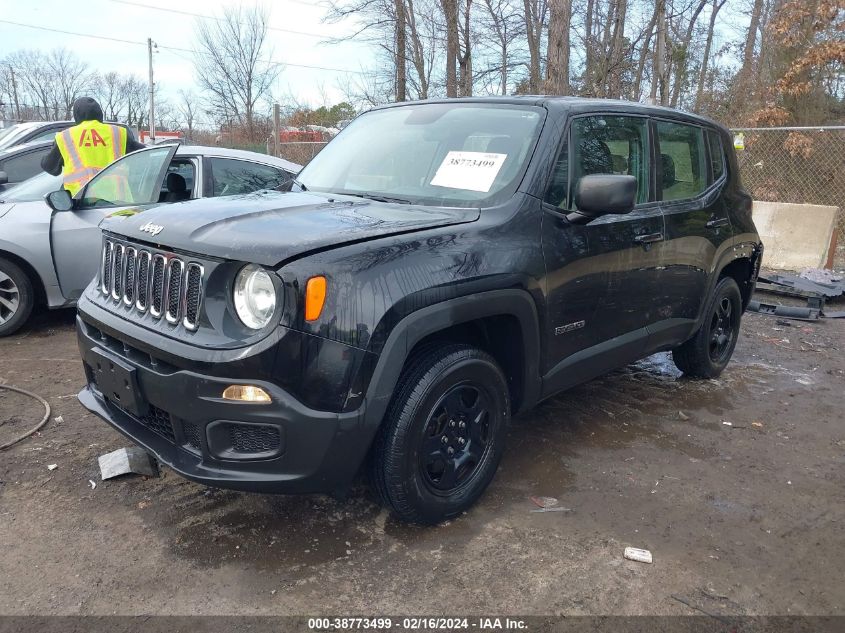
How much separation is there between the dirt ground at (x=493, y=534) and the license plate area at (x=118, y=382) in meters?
0.59

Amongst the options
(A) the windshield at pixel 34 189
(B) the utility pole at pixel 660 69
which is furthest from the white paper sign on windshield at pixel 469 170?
(B) the utility pole at pixel 660 69

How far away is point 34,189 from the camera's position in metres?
6.09

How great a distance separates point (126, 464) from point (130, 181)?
10.6ft

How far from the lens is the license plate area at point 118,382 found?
264 cm

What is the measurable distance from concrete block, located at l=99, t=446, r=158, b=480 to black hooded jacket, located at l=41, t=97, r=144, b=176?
12.7 feet

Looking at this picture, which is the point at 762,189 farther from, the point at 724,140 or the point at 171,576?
the point at 171,576

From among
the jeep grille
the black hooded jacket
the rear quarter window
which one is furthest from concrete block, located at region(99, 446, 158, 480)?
the rear quarter window

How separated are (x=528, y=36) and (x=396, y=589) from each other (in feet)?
51.9

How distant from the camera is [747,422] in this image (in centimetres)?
439

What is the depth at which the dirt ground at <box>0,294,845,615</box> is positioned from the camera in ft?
8.27

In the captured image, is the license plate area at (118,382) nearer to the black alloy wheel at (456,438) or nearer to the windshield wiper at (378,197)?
the black alloy wheel at (456,438)

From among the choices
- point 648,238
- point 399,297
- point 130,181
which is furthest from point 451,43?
point 399,297

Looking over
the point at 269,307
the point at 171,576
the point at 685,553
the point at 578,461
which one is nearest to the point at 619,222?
the point at 578,461

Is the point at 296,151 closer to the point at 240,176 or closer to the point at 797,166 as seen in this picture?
the point at 797,166
